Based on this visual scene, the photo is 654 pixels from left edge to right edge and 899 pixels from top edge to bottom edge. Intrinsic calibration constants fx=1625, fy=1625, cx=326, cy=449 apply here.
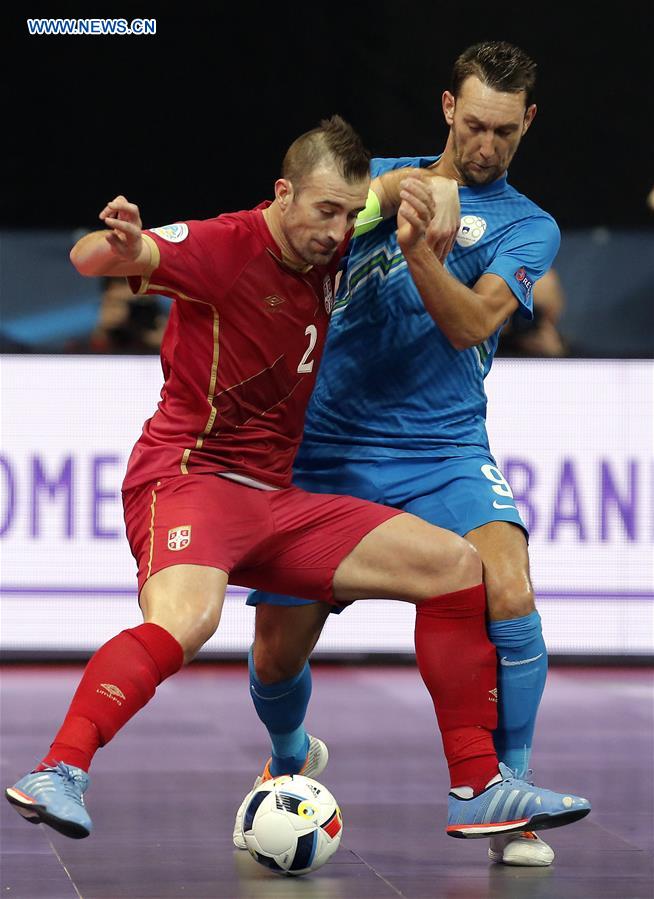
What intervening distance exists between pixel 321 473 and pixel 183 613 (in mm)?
933

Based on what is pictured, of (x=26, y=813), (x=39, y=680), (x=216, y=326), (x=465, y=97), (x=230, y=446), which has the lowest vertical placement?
(x=39, y=680)

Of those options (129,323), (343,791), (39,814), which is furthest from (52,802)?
(129,323)

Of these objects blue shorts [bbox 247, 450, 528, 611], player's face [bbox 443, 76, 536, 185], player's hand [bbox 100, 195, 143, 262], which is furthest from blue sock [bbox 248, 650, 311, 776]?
player's face [bbox 443, 76, 536, 185]

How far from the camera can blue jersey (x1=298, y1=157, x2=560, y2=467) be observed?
4.43 meters

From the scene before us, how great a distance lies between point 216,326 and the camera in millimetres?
4000

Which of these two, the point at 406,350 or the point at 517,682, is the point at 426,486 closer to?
the point at 406,350

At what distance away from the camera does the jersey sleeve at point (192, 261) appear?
385cm

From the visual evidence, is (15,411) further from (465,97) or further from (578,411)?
(465,97)

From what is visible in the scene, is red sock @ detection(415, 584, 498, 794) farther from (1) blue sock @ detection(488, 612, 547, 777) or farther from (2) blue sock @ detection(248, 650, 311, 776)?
(2) blue sock @ detection(248, 650, 311, 776)

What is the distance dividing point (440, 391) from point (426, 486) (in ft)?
0.93

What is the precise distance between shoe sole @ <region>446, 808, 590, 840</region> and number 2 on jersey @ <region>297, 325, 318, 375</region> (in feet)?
3.92

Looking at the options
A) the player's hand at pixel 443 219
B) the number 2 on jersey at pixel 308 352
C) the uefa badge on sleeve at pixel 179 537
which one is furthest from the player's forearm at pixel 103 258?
the player's hand at pixel 443 219

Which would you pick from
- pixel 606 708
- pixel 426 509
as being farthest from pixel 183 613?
pixel 606 708

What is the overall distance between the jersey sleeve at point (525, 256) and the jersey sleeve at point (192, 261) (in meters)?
0.76
